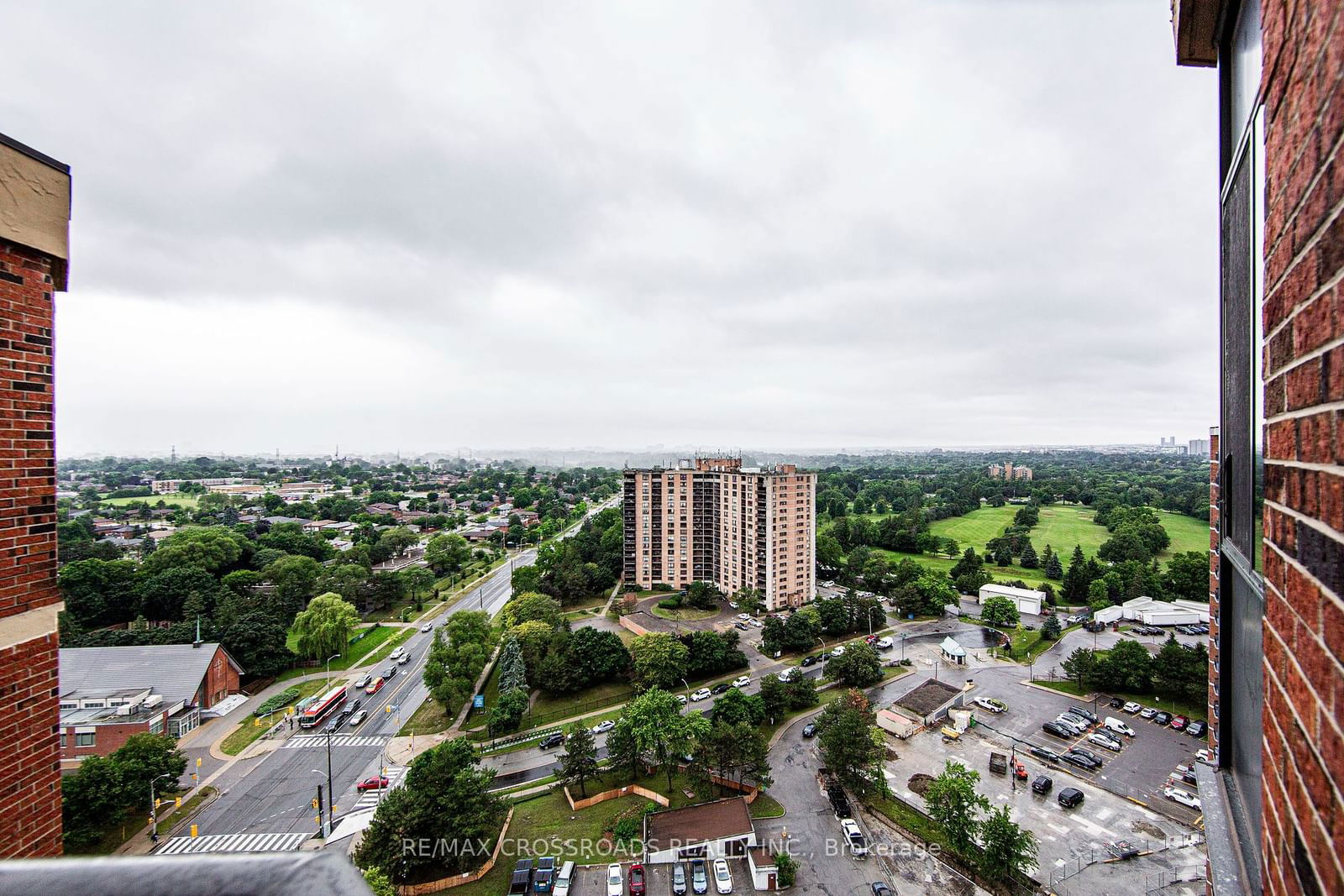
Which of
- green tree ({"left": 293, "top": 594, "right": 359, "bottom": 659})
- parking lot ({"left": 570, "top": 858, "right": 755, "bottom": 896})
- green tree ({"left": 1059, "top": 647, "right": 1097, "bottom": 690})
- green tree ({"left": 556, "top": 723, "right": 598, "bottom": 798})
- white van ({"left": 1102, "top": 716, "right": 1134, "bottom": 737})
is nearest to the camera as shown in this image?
parking lot ({"left": 570, "top": 858, "right": 755, "bottom": 896})

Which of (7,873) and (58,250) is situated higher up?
(58,250)

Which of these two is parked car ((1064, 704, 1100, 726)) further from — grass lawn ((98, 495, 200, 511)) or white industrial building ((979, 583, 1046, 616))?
grass lawn ((98, 495, 200, 511))

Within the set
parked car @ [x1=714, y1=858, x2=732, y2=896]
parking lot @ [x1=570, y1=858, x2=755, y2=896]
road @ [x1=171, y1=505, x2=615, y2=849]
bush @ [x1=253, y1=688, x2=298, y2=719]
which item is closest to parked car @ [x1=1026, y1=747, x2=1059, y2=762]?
parking lot @ [x1=570, y1=858, x2=755, y2=896]

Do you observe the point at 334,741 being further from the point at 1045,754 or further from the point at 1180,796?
the point at 1180,796

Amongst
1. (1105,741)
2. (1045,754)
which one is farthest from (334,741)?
(1105,741)

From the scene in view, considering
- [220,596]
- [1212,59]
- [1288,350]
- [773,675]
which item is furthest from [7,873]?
[220,596]

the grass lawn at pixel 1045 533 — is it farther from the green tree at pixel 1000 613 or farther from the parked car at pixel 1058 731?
the parked car at pixel 1058 731

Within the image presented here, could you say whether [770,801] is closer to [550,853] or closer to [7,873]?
[550,853]
